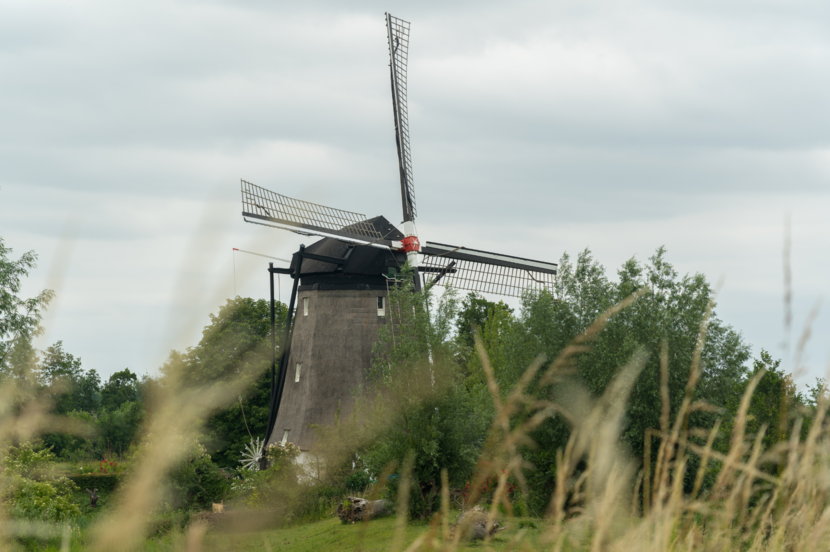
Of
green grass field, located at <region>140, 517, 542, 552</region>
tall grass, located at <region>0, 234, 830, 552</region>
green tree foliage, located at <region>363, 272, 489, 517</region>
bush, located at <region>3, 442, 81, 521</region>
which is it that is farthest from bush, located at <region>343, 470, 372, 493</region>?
tall grass, located at <region>0, 234, 830, 552</region>

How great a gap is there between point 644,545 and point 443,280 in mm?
22314

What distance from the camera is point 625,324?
15.6 metres

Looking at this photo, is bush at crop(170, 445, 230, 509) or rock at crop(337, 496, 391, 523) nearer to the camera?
rock at crop(337, 496, 391, 523)

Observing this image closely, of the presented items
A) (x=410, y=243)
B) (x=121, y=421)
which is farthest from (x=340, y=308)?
(x=121, y=421)

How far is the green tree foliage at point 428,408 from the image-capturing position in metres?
16.5

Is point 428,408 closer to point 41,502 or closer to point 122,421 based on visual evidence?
point 41,502

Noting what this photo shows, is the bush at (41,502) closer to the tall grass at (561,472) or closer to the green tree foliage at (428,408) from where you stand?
the green tree foliage at (428,408)

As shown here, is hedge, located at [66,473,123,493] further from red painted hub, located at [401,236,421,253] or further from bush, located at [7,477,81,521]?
red painted hub, located at [401,236,421,253]

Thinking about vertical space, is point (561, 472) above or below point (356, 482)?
above

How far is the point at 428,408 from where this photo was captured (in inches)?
661

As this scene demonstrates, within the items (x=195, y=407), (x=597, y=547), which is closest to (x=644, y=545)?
(x=597, y=547)

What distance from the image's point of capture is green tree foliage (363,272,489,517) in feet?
54.2

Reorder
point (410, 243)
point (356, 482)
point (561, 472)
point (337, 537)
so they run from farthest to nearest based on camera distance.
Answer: point (410, 243) < point (356, 482) < point (337, 537) < point (561, 472)

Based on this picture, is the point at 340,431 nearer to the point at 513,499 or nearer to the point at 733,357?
the point at 513,499
